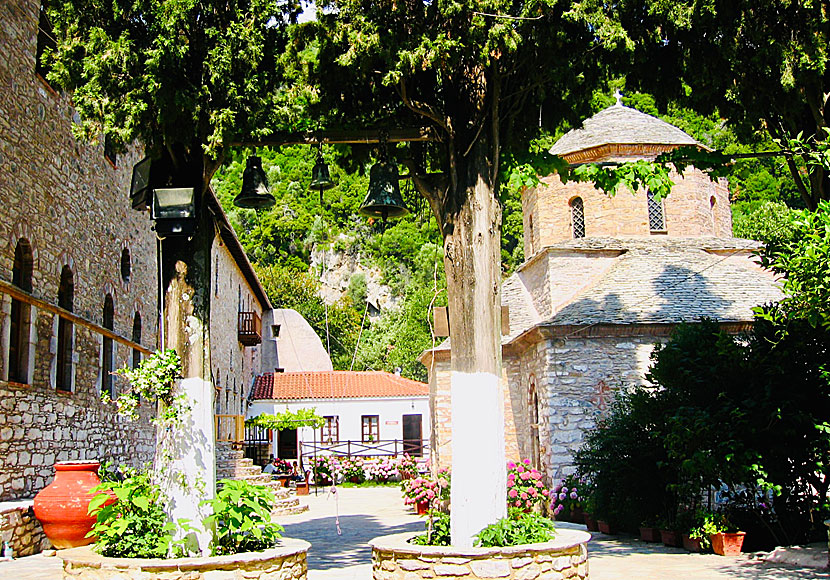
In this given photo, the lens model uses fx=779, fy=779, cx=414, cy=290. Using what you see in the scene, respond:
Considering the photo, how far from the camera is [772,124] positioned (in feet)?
29.7

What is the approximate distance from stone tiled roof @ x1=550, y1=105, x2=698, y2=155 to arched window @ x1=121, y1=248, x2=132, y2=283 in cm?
1024

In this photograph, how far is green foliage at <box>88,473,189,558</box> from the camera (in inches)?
254

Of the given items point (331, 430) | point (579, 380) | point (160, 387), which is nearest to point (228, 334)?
point (331, 430)

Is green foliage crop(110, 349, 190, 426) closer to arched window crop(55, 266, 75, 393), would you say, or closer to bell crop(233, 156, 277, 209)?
bell crop(233, 156, 277, 209)

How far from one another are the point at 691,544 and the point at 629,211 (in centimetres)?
1015

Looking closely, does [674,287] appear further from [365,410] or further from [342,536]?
[365,410]

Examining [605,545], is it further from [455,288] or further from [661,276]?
[661,276]

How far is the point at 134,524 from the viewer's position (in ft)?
22.1

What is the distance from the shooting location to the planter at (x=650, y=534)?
1100cm

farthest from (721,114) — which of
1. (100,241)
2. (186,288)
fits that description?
(100,241)

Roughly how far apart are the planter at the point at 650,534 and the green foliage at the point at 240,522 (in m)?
6.23

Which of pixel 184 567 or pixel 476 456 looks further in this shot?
pixel 476 456

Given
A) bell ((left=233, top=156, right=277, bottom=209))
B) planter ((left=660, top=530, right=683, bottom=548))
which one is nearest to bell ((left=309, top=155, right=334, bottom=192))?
bell ((left=233, top=156, right=277, bottom=209))

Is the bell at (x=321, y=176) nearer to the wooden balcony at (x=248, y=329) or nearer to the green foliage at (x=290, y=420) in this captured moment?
the green foliage at (x=290, y=420)
